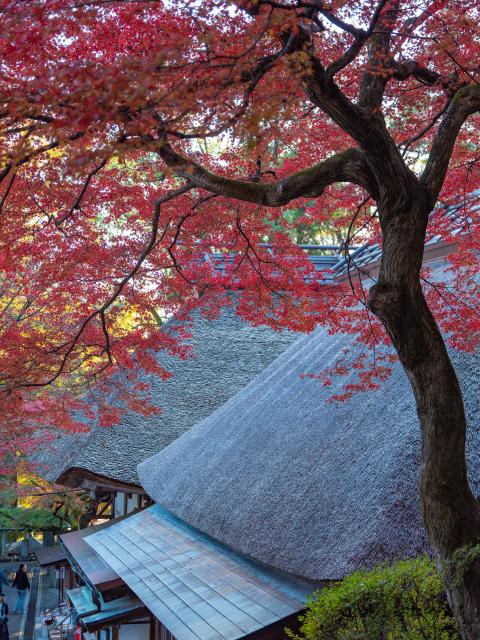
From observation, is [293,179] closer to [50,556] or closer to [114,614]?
[114,614]

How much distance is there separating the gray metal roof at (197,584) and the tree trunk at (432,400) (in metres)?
1.70

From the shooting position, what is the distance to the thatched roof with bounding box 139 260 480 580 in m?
4.19

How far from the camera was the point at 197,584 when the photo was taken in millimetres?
6180

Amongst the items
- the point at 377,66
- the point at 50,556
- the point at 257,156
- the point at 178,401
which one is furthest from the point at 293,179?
the point at 50,556

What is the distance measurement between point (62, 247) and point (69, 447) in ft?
16.2

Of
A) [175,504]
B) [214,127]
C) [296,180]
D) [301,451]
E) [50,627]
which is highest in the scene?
[214,127]

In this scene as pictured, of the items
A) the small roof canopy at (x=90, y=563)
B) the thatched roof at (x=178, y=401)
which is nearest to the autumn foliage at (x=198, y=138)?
the thatched roof at (x=178, y=401)

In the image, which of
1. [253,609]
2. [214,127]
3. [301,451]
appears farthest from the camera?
[301,451]

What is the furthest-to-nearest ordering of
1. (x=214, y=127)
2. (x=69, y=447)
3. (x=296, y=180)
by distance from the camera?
(x=69, y=447) → (x=214, y=127) → (x=296, y=180)

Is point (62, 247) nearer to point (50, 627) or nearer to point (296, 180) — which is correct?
point (296, 180)

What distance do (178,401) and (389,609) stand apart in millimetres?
8839

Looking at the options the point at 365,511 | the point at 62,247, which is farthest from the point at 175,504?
the point at 365,511

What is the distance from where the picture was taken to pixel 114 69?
3072mm

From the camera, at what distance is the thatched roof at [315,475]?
4.19 metres
